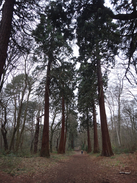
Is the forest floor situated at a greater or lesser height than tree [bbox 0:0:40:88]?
lesser

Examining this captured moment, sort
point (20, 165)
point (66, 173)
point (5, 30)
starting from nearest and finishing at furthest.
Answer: point (5, 30) < point (66, 173) < point (20, 165)

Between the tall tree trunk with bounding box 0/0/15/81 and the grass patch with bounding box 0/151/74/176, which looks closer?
the tall tree trunk with bounding box 0/0/15/81

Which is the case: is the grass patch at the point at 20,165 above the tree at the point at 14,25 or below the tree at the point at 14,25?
below

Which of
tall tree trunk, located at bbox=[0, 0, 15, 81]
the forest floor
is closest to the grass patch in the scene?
the forest floor

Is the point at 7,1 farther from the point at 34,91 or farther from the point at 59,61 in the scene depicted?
the point at 34,91

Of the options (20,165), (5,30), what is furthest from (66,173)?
(5,30)

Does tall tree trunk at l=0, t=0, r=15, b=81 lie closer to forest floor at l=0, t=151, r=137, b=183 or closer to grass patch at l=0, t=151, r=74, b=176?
forest floor at l=0, t=151, r=137, b=183

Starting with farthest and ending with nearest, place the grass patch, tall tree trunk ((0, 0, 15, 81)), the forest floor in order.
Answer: the grass patch
the forest floor
tall tree trunk ((0, 0, 15, 81))

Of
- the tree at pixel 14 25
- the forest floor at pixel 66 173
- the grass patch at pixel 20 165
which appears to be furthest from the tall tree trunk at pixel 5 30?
the grass patch at pixel 20 165

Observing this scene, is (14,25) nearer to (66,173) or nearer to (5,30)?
(5,30)

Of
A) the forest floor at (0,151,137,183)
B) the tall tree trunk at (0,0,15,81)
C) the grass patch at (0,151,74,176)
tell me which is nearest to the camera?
the tall tree trunk at (0,0,15,81)

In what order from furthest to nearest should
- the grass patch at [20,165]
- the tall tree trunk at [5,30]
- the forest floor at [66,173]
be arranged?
the grass patch at [20,165], the forest floor at [66,173], the tall tree trunk at [5,30]

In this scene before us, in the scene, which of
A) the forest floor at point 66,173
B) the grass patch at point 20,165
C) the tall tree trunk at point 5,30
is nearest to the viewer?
the tall tree trunk at point 5,30

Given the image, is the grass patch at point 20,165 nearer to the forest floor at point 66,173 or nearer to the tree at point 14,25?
the forest floor at point 66,173
